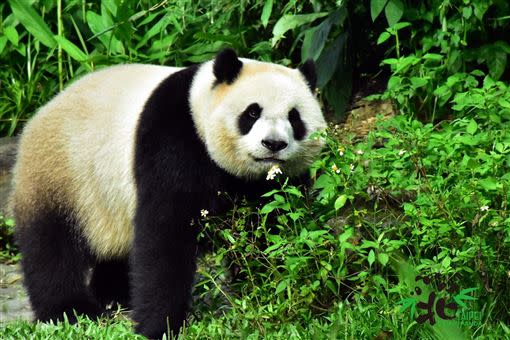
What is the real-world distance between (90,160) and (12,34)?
9.44 feet

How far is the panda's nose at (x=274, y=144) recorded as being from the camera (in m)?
4.91

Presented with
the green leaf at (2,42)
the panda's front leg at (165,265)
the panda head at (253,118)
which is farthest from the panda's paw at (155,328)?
the green leaf at (2,42)

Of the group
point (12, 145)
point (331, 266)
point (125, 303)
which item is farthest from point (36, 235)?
point (12, 145)

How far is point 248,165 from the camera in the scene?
505 cm

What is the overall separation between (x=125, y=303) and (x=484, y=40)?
296cm

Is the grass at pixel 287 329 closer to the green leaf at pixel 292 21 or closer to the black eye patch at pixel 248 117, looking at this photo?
the black eye patch at pixel 248 117

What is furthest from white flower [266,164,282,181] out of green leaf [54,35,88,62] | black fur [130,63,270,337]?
green leaf [54,35,88,62]

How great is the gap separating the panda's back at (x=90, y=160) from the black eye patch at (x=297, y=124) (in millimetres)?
873

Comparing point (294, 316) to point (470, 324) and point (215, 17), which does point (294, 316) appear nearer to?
point (470, 324)

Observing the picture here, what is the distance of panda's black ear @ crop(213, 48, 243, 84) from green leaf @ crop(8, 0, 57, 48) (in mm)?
3338

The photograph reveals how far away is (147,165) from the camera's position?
515cm

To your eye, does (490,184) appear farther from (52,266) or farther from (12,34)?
(12,34)

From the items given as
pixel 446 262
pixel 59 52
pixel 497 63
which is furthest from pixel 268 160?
pixel 59 52

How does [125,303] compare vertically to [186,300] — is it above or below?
below
